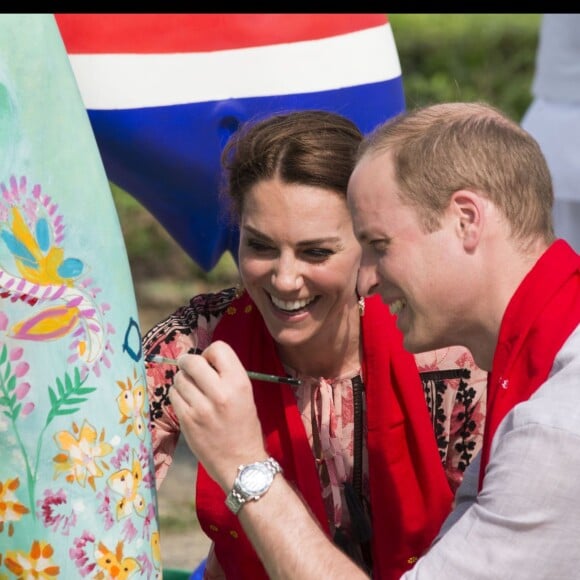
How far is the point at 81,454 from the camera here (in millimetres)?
1692

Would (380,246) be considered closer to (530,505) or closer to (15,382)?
(530,505)

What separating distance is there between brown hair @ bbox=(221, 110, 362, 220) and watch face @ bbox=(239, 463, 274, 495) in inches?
24.9

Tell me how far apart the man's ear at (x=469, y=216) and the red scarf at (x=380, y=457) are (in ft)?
2.07

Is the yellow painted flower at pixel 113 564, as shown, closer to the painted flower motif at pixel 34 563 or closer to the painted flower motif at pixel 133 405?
the painted flower motif at pixel 34 563

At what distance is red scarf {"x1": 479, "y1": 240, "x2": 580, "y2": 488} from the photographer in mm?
1586

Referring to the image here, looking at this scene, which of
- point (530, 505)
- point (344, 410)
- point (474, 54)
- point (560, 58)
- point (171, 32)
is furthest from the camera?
point (474, 54)

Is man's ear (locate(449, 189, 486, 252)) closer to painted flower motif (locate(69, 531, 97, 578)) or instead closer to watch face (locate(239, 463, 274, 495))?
watch face (locate(239, 463, 274, 495))

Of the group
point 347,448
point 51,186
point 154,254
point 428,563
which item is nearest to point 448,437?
point 347,448

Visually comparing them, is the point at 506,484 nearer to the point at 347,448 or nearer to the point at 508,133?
the point at 508,133

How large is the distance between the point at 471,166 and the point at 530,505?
18.9 inches

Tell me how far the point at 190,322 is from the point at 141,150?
0.46 meters

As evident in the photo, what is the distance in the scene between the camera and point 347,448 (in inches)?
88.0

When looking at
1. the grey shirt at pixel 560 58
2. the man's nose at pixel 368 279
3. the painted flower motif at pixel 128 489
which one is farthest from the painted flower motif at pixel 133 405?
the grey shirt at pixel 560 58

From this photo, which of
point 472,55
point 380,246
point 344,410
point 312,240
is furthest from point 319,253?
point 472,55
